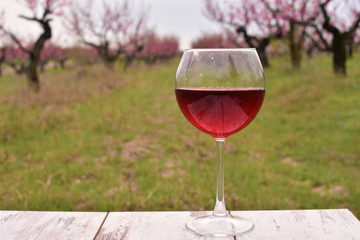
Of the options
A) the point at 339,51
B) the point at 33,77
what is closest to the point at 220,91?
the point at 339,51

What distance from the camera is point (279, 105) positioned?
8.67 meters

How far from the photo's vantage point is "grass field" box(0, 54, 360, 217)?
12.7ft

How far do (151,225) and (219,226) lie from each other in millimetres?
224

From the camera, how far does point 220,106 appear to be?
1.21m

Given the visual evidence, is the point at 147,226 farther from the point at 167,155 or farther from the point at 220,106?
the point at 167,155

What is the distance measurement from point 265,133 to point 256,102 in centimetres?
565

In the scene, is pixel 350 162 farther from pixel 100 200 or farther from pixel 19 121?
pixel 19 121

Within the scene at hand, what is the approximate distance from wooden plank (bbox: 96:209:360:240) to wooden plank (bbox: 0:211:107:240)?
5 centimetres

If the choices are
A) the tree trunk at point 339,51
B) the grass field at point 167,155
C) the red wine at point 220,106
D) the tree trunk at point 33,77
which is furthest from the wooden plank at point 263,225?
the tree trunk at point 33,77

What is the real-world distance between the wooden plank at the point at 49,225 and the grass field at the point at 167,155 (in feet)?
6.81

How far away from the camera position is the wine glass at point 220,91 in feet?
3.92

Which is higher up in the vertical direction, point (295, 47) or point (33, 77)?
point (295, 47)

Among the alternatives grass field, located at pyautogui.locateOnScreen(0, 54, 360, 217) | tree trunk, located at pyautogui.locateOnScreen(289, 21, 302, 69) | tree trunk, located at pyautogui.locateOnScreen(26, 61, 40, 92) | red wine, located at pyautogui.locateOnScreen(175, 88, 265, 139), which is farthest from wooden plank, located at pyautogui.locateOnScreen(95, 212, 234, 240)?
tree trunk, located at pyautogui.locateOnScreen(289, 21, 302, 69)

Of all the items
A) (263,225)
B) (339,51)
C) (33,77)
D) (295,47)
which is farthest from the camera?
(295,47)
